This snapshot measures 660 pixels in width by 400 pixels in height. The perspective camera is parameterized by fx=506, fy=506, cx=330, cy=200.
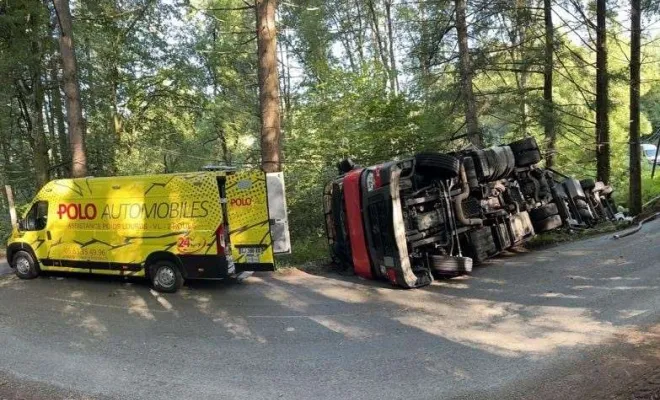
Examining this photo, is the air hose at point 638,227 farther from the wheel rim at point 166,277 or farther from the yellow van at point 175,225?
the wheel rim at point 166,277

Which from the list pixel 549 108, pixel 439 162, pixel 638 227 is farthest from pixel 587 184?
pixel 439 162

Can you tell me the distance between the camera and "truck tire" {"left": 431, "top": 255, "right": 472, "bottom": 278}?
934 centimetres

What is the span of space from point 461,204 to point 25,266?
959cm

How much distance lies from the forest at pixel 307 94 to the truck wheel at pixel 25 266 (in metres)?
3.45

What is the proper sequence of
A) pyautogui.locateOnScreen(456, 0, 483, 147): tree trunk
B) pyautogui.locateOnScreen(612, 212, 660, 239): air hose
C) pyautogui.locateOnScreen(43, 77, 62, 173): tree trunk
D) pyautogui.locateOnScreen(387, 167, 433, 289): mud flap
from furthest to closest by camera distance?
pyautogui.locateOnScreen(43, 77, 62, 173): tree trunk < pyautogui.locateOnScreen(456, 0, 483, 147): tree trunk < pyautogui.locateOnScreen(612, 212, 660, 239): air hose < pyautogui.locateOnScreen(387, 167, 433, 289): mud flap

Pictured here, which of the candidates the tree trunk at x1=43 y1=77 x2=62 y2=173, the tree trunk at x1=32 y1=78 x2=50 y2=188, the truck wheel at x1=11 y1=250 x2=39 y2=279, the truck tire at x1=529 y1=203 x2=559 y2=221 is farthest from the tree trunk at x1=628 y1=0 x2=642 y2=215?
the tree trunk at x1=43 y1=77 x2=62 y2=173

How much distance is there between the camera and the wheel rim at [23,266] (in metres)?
11.2

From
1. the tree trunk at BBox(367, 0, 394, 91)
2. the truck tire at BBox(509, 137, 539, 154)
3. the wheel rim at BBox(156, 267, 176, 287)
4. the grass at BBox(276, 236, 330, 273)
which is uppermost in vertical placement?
the tree trunk at BBox(367, 0, 394, 91)

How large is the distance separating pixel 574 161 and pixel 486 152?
9.69 m

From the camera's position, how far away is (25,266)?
1127cm

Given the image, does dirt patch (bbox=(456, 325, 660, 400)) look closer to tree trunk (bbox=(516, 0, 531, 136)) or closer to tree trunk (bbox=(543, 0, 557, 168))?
tree trunk (bbox=(543, 0, 557, 168))

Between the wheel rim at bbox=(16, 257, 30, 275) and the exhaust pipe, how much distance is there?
9.36 meters

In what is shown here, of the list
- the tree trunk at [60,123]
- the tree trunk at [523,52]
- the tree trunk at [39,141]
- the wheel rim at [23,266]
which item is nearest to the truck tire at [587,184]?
the tree trunk at [523,52]

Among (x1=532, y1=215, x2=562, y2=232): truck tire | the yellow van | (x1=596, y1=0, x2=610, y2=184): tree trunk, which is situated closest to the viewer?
the yellow van
